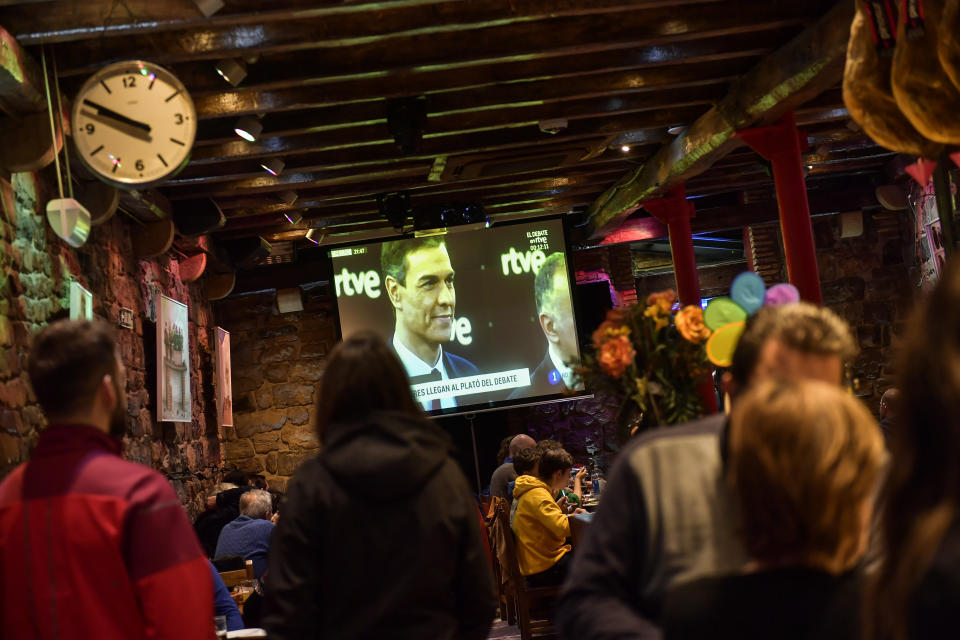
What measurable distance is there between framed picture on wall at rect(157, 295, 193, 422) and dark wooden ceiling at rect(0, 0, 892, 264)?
81 cm

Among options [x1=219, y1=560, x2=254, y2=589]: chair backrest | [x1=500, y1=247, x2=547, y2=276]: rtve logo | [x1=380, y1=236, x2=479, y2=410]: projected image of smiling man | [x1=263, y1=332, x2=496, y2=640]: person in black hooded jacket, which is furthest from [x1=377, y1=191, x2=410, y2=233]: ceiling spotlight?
[x1=263, y1=332, x2=496, y2=640]: person in black hooded jacket

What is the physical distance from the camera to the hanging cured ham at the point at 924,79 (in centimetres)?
315

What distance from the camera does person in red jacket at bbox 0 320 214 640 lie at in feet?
6.28

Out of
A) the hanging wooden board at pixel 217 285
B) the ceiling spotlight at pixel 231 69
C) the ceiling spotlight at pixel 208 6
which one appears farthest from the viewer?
the hanging wooden board at pixel 217 285

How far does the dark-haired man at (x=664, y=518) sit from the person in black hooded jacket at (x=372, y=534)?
0.50 metres

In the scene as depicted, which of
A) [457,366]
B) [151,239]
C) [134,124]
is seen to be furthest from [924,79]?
[457,366]

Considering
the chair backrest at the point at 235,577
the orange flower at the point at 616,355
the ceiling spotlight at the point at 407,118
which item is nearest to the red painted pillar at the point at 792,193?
the ceiling spotlight at the point at 407,118

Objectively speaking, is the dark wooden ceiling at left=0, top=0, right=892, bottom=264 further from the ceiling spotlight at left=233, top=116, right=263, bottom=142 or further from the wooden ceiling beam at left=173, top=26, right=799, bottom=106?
the ceiling spotlight at left=233, top=116, right=263, bottom=142

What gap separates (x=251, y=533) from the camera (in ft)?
17.0

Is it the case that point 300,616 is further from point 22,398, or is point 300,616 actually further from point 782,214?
point 782,214

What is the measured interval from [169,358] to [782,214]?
416cm

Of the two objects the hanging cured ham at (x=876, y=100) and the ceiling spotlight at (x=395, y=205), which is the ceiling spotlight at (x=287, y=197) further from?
the hanging cured ham at (x=876, y=100)

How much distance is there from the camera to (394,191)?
7895mm

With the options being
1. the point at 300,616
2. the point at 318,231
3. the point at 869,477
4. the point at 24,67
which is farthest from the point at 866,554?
the point at 318,231
